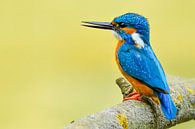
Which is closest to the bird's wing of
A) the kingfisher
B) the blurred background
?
the kingfisher

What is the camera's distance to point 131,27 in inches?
99.7

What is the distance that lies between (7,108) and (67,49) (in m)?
0.60

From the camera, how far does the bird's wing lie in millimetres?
2426

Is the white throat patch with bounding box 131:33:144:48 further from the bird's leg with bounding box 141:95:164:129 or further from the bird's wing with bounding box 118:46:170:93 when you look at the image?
the bird's leg with bounding box 141:95:164:129

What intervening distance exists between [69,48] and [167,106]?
2.57 meters

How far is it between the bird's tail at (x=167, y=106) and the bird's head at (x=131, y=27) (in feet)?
0.68

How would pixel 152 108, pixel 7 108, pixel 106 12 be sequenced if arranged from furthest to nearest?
pixel 106 12
pixel 7 108
pixel 152 108

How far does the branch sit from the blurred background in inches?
78.8

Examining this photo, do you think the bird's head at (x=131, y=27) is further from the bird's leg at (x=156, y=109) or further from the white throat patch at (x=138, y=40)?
the bird's leg at (x=156, y=109)

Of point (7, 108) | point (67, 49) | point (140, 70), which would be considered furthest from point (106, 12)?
point (140, 70)

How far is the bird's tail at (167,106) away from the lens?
231 cm

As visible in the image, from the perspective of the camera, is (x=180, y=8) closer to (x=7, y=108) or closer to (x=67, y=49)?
(x=67, y=49)

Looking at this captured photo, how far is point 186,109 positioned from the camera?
7.98 feet

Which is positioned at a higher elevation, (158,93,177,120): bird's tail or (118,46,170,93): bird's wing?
(118,46,170,93): bird's wing
